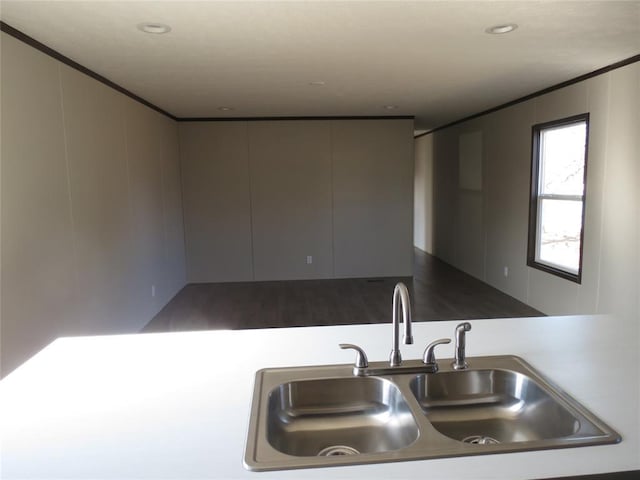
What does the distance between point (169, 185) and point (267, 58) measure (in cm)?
301

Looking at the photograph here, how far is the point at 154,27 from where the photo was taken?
2.60 meters

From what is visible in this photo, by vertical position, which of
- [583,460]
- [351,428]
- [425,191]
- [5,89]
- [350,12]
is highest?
[350,12]

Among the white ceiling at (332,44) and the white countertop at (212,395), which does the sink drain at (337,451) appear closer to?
the white countertop at (212,395)

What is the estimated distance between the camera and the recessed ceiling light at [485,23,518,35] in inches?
105

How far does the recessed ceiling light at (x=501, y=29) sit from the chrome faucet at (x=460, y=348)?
7.07 ft

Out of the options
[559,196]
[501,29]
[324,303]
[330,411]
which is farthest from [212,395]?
[559,196]

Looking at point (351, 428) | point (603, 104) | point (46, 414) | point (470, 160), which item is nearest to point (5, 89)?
point (46, 414)

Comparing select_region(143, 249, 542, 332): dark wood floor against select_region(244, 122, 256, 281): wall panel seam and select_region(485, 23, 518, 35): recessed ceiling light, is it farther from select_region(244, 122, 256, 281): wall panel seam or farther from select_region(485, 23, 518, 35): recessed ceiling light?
select_region(485, 23, 518, 35): recessed ceiling light

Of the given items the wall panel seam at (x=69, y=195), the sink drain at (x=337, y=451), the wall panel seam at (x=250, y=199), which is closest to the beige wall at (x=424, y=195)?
the wall panel seam at (x=250, y=199)

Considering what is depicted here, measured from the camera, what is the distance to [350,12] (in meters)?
2.42

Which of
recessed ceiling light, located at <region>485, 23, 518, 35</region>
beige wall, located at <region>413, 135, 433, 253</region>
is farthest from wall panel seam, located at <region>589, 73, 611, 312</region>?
beige wall, located at <region>413, 135, 433, 253</region>

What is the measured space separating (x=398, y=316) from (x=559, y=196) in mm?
4036

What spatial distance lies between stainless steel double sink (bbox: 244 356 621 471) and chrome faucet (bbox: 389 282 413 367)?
0.13 ft

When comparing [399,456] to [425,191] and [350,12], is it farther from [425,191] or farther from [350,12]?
[425,191]
